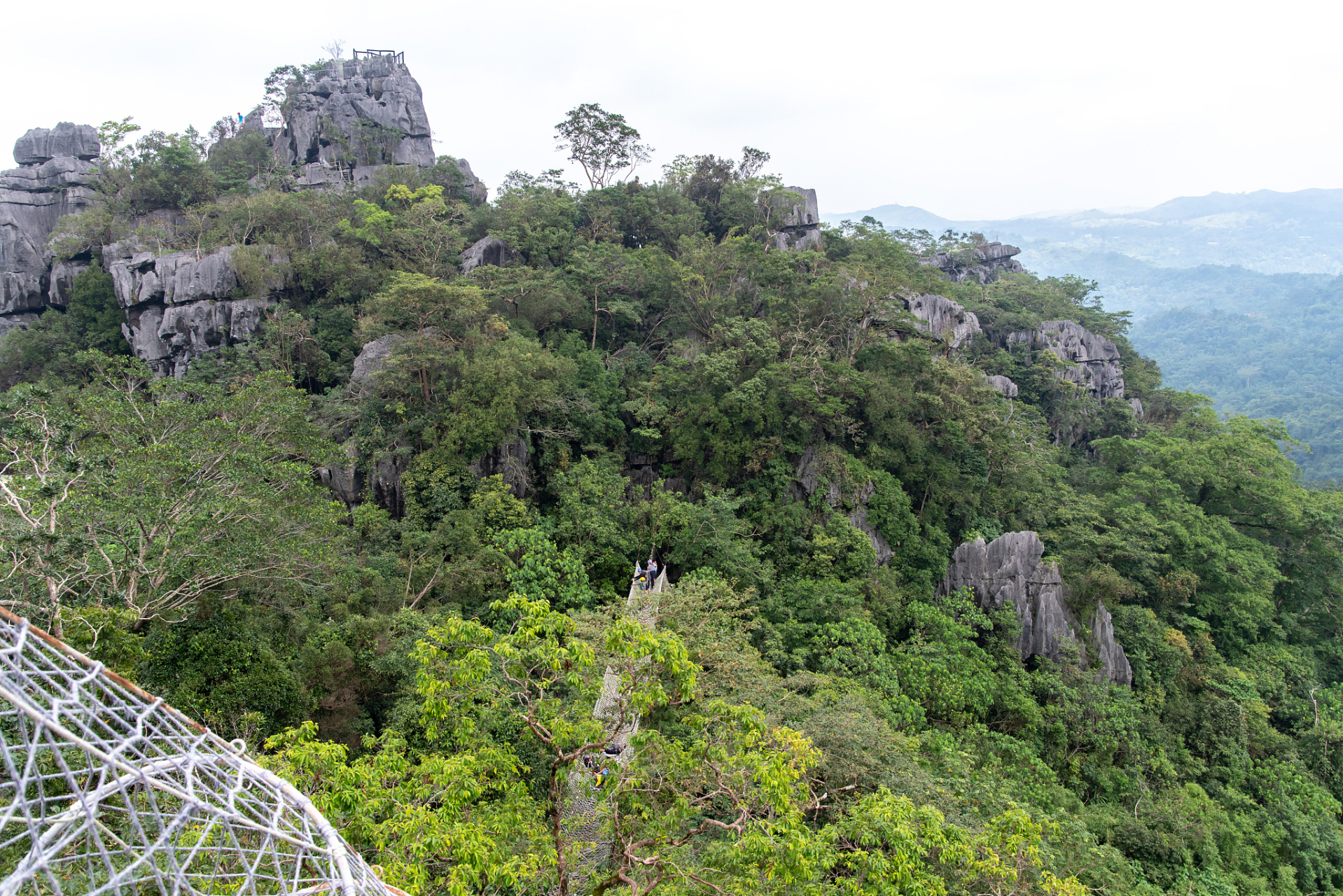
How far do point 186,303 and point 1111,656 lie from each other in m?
25.8

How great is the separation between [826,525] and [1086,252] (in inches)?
5154

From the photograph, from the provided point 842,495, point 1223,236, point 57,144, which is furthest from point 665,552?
point 1223,236

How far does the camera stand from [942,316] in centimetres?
1928

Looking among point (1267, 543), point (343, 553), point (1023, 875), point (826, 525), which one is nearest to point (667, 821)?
point (1023, 875)

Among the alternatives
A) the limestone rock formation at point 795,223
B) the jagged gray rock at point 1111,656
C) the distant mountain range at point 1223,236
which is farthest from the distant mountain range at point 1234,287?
the jagged gray rock at point 1111,656

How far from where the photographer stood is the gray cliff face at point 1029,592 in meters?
14.1

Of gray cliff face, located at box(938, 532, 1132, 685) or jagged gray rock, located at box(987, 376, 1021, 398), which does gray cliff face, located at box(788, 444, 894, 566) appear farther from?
jagged gray rock, located at box(987, 376, 1021, 398)

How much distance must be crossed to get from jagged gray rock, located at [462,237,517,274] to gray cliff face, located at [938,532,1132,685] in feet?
50.5

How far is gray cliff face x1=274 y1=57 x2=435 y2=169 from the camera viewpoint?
90.6 ft

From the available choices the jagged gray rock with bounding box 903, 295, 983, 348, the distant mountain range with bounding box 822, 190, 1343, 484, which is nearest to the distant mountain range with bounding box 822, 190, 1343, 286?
the distant mountain range with bounding box 822, 190, 1343, 484

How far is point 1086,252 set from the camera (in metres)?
116

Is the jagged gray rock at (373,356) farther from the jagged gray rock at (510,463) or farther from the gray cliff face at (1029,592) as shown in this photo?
the gray cliff face at (1029,592)

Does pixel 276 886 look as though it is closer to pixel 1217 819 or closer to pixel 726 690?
pixel 726 690

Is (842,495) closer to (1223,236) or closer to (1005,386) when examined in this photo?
(1005,386)
